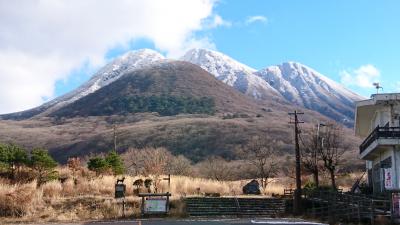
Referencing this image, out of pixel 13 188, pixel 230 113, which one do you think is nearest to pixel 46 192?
pixel 13 188

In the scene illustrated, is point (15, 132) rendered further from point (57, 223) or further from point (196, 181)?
point (57, 223)

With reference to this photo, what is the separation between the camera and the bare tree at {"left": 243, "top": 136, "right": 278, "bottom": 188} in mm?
80075

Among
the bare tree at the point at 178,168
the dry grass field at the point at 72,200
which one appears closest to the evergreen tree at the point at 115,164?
the dry grass field at the point at 72,200

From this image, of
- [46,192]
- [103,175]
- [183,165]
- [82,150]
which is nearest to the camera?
[46,192]

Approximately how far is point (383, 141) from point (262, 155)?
41138mm

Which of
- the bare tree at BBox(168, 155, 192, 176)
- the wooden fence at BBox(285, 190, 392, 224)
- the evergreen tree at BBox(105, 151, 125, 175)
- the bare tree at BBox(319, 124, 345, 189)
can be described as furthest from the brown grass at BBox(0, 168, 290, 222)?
the bare tree at BBox(168, 155, 192, 176)

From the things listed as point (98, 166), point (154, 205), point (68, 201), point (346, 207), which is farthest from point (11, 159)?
point (346, 207)

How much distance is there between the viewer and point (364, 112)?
46062 millimetres

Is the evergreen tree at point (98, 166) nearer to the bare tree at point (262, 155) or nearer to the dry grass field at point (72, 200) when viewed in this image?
the dry grass field at point (72, 200)

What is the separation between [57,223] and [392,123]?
2330cm

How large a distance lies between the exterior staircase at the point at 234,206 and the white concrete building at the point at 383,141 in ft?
25.5

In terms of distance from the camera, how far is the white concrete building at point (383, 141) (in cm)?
3612

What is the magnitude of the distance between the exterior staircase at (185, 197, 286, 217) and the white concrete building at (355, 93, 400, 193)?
25.5 feet

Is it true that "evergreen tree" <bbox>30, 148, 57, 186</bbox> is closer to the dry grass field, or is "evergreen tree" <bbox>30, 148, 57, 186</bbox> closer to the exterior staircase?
the dry grass field
